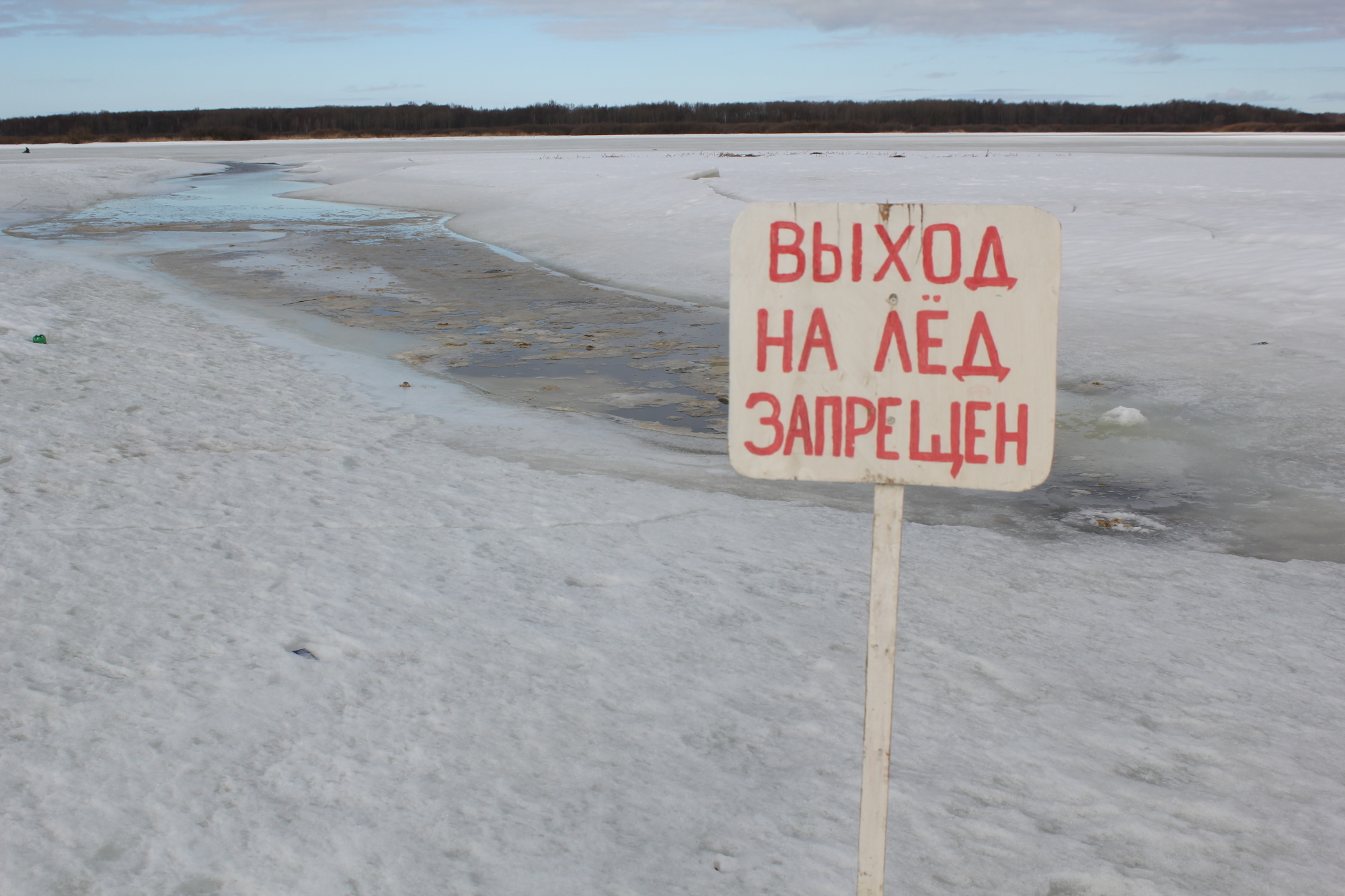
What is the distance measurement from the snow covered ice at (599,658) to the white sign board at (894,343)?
79cm

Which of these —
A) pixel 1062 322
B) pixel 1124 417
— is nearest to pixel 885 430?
pixel 1124 417

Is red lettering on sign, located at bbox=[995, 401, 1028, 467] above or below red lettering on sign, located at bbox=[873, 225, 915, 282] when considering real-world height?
below

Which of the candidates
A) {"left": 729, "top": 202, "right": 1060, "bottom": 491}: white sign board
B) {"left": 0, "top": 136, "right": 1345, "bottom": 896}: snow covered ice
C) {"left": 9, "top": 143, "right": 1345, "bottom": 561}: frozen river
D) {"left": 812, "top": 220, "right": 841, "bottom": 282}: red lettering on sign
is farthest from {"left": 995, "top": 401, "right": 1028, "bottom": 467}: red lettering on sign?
{"left": 9, "top": 143, "right": 1345, "bottom": 561}: frozen river

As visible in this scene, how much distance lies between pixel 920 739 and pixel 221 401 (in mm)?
3931

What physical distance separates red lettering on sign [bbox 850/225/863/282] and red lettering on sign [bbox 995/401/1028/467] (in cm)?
29

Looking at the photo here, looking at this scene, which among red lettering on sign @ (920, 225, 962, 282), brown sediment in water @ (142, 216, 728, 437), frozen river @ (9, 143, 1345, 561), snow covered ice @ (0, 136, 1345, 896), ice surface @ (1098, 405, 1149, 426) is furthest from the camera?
brown sediment in water @ (142, 216, 728, 437)

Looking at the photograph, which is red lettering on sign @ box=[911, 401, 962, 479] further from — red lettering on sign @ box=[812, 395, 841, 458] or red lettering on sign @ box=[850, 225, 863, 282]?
red lettering on sign @ box=[850, 225, 863, 282]

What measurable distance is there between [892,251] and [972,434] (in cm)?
30

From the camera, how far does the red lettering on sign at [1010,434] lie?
153 centimetres

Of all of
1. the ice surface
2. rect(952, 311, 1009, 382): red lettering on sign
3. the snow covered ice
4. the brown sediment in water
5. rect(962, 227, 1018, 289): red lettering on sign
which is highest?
rect(962, 227, 1018, 289): red lettering on sign

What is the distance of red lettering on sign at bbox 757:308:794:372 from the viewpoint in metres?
1.57

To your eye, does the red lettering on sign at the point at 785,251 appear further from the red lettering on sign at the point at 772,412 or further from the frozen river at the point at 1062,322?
the frozen river at the point at 1062,322

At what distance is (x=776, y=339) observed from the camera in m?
1.57

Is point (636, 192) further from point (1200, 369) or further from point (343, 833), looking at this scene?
point (343, 833)
